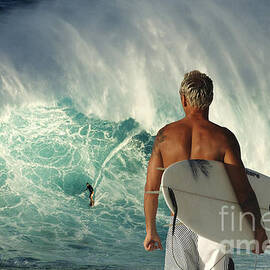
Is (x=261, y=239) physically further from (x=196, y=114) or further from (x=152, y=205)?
(x=196, y=114)

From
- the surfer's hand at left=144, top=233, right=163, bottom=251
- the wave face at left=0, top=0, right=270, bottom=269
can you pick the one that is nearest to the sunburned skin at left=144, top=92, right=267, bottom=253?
the surfer's hand at left=144, top=233, right=163, bottom=251

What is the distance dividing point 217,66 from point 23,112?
380 centimetres

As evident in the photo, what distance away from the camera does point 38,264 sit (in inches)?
265

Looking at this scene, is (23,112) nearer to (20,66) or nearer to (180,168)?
(20,66)

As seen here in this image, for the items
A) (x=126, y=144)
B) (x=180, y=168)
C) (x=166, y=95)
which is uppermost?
(x=166, y=95)

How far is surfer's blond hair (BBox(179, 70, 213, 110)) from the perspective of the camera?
1.98 m

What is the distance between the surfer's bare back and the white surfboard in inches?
1.3

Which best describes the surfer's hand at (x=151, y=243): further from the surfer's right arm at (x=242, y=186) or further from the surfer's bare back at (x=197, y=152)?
the surfer's right arm at (x=242, y=186)

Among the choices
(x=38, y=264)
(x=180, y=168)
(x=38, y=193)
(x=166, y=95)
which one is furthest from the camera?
(x=166, y=95)

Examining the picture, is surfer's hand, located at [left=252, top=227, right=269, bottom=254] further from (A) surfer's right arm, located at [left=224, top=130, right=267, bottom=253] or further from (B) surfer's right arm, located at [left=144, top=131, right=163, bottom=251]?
(B) surfer's right arm, located at [left=144, top=131, right=163, bottom=251]

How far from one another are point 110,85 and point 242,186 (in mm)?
6934

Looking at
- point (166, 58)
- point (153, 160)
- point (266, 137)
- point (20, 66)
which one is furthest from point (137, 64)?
point (153, 160)

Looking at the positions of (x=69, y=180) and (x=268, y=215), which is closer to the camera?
(x=268, y=215)

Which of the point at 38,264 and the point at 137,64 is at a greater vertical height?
the point at 137,64
